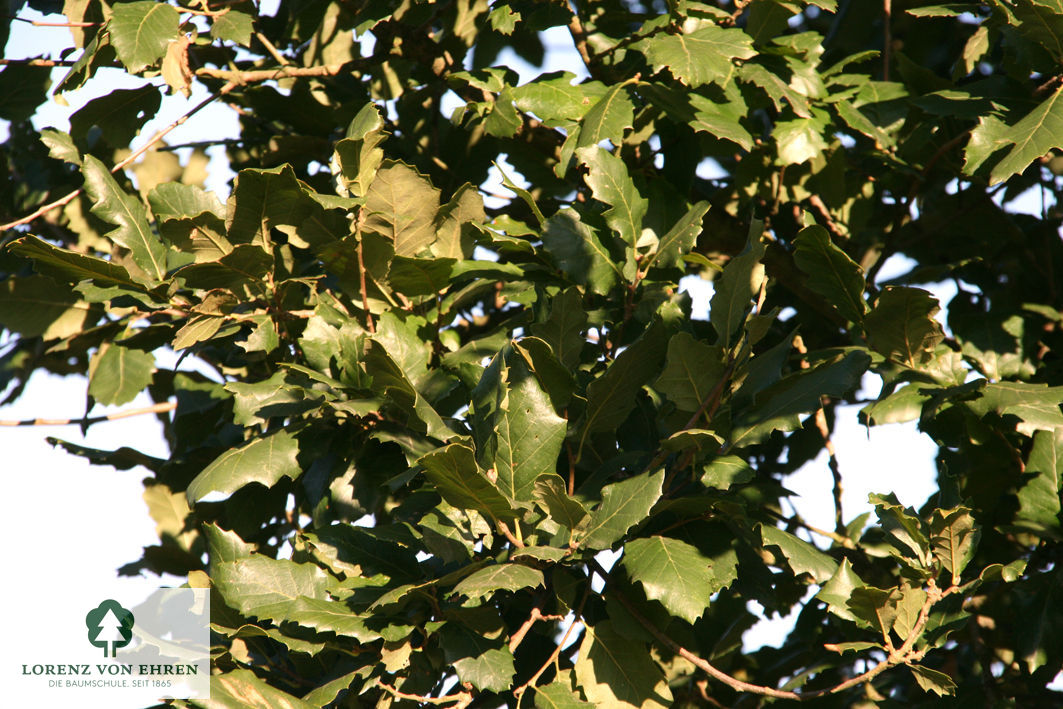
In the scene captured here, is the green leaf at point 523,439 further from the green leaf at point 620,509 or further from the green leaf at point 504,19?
the green leaf at point 504,19

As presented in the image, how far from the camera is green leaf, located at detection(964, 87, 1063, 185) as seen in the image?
1788 millimetres

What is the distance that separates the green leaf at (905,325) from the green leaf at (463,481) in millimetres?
846

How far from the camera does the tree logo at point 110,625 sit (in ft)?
6.35

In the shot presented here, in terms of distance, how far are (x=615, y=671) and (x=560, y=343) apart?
614 millimetres

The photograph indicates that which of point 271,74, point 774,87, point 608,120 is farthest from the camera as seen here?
point 271,74

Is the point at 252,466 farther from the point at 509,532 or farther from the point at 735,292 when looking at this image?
the point at 735,292

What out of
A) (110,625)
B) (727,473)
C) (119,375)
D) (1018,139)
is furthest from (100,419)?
(1018,139)

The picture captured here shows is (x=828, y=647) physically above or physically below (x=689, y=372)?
below

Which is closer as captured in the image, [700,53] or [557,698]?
[557,698]

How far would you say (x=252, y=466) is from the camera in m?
1.78

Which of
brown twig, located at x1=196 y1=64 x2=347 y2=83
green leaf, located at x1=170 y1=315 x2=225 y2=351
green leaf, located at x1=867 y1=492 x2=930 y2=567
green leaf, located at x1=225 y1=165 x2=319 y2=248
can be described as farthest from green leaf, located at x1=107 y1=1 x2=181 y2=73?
green leaf, located at x1=867 y1=492 x2=930 y2=567

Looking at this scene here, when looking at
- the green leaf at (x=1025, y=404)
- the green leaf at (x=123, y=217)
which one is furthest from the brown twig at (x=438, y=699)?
the green leaf at (x=1025, y=404)

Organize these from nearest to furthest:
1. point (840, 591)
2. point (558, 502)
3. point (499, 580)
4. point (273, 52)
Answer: point (499, 580) < point (558, 502) < point (840, 591) < point (273, 52)

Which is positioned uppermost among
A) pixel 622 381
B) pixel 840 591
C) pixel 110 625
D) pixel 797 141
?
pixel 797 141
